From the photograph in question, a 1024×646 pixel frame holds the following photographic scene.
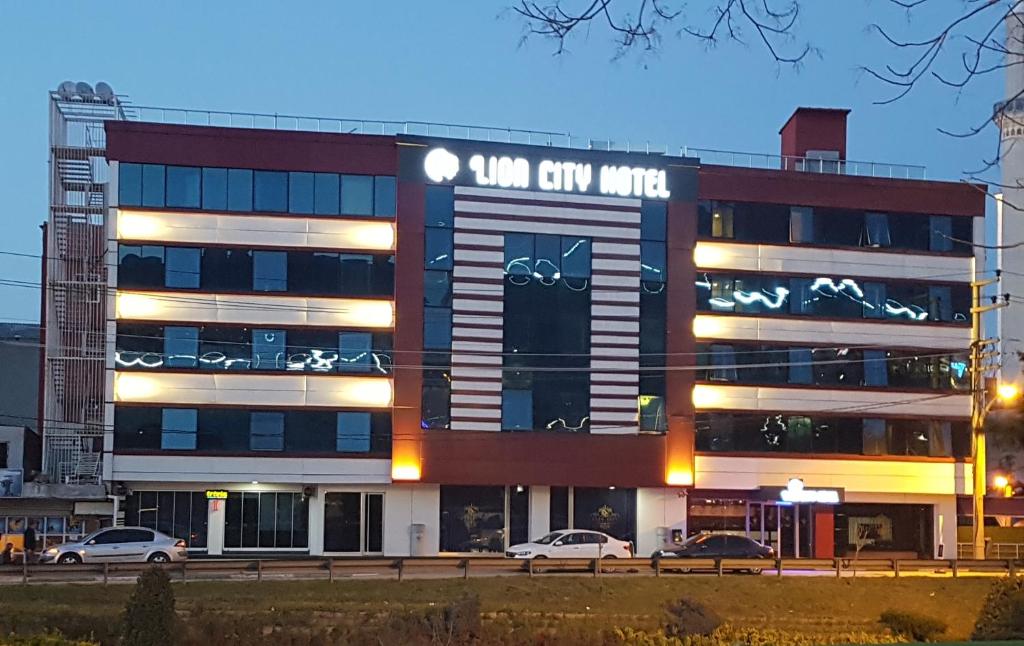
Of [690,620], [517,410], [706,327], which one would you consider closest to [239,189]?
[517,410]

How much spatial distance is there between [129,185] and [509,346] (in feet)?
55.7

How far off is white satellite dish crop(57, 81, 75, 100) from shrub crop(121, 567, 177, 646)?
1518 inches

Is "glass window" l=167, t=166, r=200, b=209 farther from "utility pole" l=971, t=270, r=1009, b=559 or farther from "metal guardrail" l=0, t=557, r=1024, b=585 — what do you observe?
"utility pole" l=971, t=270, r=1009, b=559

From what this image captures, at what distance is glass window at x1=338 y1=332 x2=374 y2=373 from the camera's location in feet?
176

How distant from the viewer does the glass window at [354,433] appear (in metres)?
53.8

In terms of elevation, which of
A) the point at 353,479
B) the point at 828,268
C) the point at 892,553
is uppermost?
the point at 828,268

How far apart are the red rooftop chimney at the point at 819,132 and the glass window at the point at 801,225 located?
4.90 metres

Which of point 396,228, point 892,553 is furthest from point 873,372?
point 396,228

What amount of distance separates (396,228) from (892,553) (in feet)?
89.9

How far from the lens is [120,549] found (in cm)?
4341

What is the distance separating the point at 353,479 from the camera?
176 feet

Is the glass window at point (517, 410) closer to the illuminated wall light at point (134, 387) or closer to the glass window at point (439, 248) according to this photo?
the glass window at point (439, 248)

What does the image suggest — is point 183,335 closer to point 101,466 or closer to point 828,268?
point 101,466

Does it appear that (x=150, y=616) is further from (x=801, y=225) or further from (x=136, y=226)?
(x=801, y=225)
